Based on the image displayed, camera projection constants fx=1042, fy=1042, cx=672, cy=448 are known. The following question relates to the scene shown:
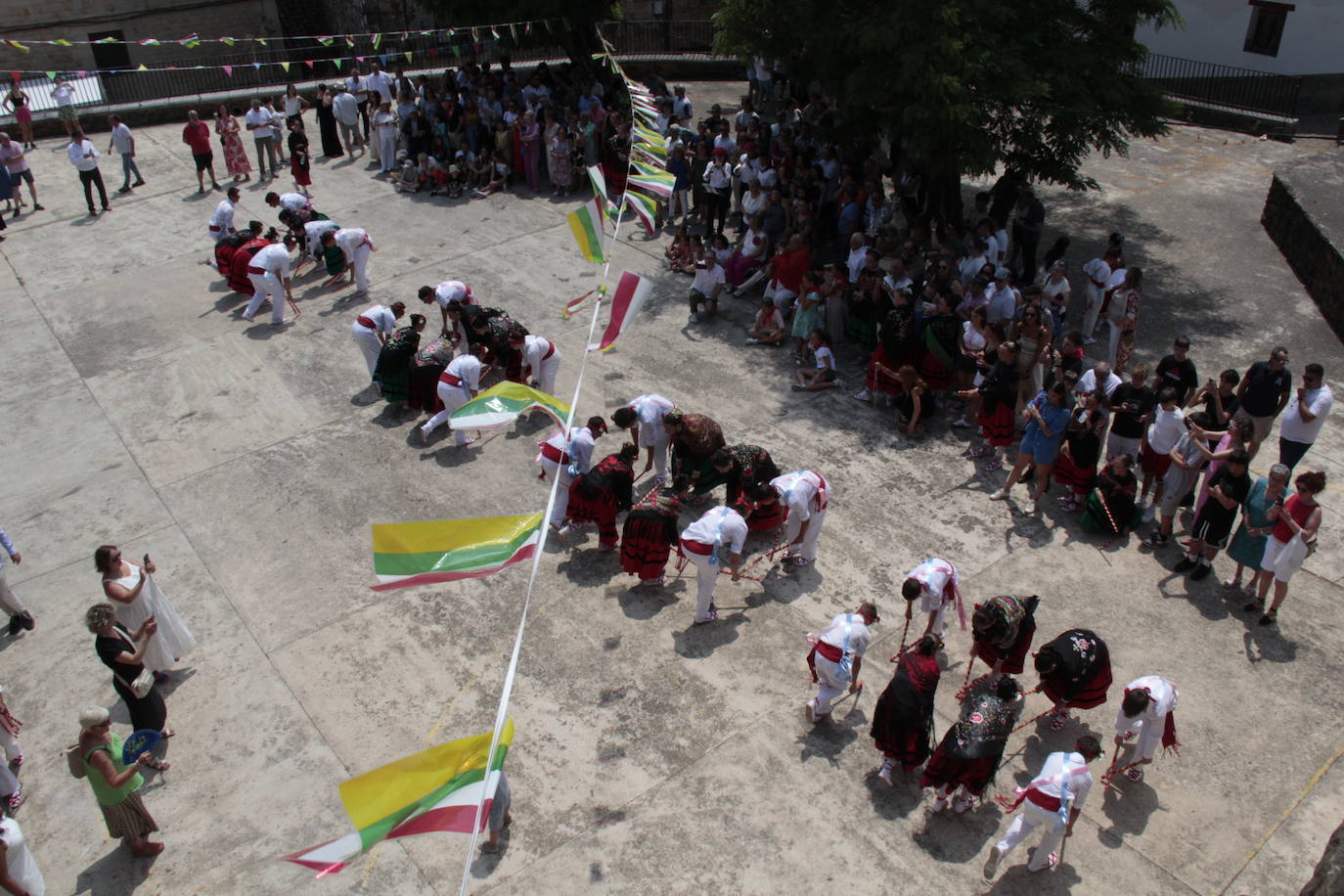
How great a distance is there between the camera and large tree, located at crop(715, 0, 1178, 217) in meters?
11.9

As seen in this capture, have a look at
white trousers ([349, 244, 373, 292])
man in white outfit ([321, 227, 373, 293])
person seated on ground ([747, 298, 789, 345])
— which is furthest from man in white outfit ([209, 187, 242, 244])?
person seated on ground ([747, 298, 789, 345])

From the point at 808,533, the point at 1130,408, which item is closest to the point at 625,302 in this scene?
the point at 808,533

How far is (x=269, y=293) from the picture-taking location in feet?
44.2

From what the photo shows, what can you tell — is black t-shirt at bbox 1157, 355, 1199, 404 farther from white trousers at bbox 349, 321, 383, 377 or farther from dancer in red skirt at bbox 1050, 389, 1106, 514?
white trousers at bbox 349, 321, 383, 377

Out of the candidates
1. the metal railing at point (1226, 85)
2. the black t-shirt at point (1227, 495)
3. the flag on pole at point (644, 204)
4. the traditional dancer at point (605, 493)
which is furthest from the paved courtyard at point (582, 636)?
the metal railing at point (1226, 85)

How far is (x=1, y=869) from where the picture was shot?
233 inches

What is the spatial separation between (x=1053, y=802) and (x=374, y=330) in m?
8.59

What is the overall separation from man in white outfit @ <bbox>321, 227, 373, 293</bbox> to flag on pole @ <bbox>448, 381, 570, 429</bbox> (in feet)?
23.5

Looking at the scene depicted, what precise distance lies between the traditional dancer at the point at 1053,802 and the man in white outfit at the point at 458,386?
6.65 meters

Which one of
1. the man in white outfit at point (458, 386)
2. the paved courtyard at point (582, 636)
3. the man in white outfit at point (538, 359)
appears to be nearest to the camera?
the paved courtyard at point (582, 636)

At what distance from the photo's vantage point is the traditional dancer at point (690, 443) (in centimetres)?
934

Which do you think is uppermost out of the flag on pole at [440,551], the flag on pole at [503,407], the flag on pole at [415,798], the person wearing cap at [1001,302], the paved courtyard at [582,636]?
the flag on pole at [503,407]

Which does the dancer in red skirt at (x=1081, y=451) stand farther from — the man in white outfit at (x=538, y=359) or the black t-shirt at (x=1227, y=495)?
the man in white outfit at (x=538, y=359)

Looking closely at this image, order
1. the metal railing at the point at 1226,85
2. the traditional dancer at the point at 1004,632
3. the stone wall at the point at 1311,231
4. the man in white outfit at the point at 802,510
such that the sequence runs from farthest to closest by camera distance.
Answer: the metal railing at the point at 1226,85 < the stone wall at the point at 1311,231 < the man in white outfit at the point at 802,510 < the traditional dancer at the point at 1004,632
